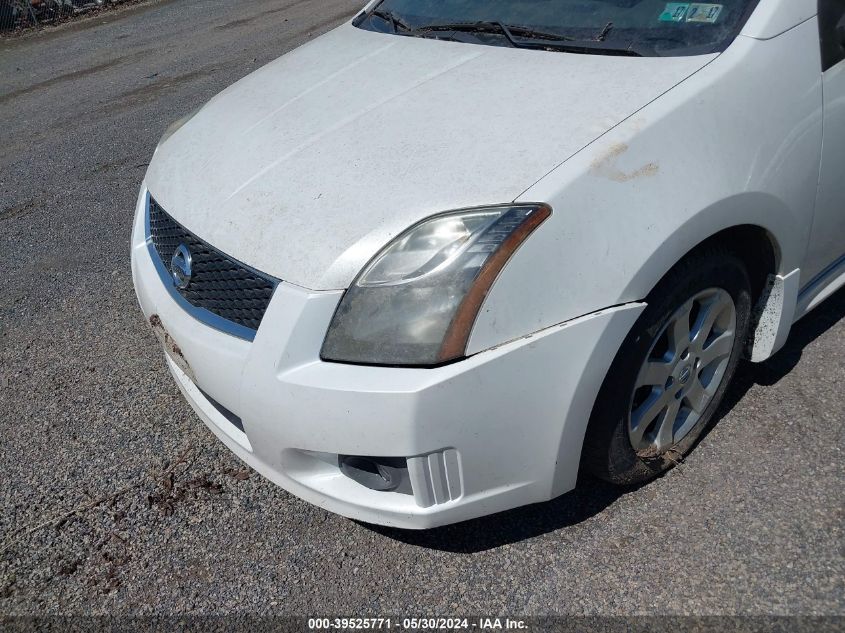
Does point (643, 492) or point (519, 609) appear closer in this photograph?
point (519, 609)

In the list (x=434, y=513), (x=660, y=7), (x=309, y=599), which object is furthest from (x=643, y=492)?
(x=660, y=7)

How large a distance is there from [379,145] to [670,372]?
3.41 ft

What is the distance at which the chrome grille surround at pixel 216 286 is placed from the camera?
6.54ft

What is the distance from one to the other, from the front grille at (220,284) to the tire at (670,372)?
908 millimetres

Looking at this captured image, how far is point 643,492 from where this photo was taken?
2371mm

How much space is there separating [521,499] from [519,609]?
30 centimetres

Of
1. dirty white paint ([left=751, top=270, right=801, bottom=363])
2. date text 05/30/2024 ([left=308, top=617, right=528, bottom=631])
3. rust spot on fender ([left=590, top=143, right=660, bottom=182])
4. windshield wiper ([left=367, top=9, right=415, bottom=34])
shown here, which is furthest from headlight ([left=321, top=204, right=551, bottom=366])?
windshield wiper ([left=367, top=9, right=415, bottom=34])

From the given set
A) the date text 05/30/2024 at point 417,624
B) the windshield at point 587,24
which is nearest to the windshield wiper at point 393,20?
the windshield at point 587,24

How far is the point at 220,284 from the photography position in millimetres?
2105

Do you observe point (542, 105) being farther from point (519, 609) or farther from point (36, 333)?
point (36, 333)

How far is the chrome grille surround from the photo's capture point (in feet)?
6.54

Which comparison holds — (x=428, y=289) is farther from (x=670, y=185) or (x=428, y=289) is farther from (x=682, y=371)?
(x=682, y=371)

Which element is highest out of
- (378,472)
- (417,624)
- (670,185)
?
(670,185)

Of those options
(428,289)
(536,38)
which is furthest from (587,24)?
(428,289)
